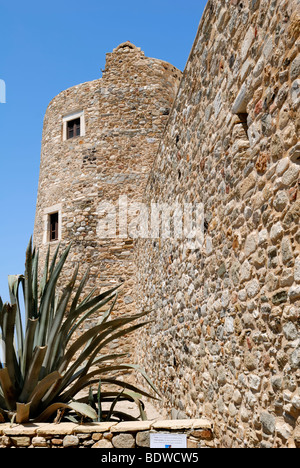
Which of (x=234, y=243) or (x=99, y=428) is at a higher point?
(x=234, y=243)

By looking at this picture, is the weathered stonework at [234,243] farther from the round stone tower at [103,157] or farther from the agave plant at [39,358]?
the round stone tower at [103,157]

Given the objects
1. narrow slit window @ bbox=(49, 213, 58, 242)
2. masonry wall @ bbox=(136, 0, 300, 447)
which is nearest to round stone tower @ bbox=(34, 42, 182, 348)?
narrow slit window @ bbox=(49, 213, 58, 242)

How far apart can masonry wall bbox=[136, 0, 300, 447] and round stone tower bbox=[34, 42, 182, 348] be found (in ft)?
14.9

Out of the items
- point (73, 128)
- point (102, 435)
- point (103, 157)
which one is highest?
point (73, 128)

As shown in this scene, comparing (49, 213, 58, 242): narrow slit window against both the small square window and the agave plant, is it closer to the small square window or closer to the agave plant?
the small square window

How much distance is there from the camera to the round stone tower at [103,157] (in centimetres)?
951

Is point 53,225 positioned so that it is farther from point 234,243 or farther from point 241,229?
point 241,229

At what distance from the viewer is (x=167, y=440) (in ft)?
10.6

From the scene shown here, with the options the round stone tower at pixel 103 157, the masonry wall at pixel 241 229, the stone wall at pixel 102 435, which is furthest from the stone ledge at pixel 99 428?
the round stone tower at pixel 103 157
